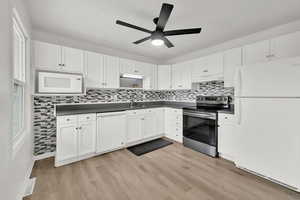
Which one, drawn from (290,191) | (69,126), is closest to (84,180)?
(69,126)

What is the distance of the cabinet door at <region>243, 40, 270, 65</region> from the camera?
226 centimetres

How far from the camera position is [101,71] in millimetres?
2984

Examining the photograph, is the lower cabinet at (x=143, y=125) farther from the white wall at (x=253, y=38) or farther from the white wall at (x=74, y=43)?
the white wall at (x=253, y=38)

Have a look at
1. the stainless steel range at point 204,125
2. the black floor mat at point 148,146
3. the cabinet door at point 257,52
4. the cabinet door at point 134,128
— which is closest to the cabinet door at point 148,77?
the cabinet door at point 134,128

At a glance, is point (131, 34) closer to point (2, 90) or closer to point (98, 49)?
point (98, 49)

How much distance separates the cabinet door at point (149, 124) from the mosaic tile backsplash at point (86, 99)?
690mm

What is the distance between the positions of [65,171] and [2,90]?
1733 mm

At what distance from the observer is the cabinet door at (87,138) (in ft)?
8.13

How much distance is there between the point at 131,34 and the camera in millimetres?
2652

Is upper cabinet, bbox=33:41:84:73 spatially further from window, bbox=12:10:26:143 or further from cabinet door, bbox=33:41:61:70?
window, bbox=12:10:26:143

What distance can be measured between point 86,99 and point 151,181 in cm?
221

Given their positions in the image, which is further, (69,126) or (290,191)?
(69,126)

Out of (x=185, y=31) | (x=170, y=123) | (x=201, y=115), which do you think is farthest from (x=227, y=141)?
(x=185, y=31)

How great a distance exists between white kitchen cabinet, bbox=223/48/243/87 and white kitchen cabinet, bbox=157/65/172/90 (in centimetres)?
158
